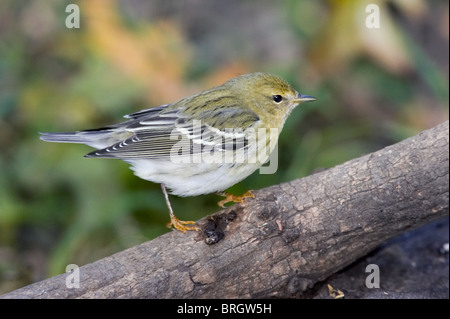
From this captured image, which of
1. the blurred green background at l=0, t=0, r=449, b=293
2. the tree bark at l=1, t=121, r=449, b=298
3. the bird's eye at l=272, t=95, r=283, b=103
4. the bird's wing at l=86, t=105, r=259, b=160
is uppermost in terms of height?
the blurred green background at l=0, t=0, r=449, b=293

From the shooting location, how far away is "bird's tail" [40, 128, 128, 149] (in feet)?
12.3

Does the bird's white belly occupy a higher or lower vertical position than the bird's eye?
lower

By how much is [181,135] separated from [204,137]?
5.8 inches

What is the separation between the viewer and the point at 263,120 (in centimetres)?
371

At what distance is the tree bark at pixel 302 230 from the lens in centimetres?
307

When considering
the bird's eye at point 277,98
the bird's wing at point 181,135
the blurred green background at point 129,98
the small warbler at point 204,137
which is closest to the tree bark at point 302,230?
the small warbler at point 204,137

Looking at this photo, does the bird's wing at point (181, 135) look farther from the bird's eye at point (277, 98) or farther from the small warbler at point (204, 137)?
the bird's eye at point (277, 98)

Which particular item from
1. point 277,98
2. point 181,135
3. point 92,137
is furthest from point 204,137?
point 92,137

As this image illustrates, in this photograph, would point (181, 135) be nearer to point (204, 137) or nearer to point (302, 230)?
point (204, 137)

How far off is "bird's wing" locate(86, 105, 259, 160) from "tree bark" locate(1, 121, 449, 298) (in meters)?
0.45

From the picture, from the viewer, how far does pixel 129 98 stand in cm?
490

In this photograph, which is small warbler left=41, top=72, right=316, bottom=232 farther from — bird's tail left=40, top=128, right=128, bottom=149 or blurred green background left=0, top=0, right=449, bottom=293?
blurred green background left=0, top=0, right=449, bottom=293

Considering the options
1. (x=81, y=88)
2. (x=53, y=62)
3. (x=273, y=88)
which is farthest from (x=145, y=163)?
(x=53, y=62)

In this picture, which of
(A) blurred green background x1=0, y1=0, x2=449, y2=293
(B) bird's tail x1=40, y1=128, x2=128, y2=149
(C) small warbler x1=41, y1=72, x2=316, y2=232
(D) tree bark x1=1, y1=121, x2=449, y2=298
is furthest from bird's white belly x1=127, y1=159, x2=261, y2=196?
(A) blurred green background x1=0, y1=0, x2=449, y2=293
